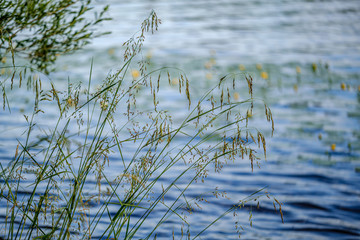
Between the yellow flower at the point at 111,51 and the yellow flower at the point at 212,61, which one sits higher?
the yellow flower at the point at 111,51

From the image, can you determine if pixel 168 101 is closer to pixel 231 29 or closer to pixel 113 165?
pixel 113 165

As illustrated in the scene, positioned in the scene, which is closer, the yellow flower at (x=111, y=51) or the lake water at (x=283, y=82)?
the lake water at (x=283, y=82)

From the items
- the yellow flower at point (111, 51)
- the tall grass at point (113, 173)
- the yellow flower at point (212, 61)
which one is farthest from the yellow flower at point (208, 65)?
the yellow flower at point (111, 51)

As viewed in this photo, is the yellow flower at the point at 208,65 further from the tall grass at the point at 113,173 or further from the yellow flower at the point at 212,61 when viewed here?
the tall grass at the point at 113,173

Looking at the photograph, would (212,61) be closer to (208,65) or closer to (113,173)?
(208,65)

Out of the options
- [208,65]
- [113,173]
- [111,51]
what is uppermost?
[111,51]

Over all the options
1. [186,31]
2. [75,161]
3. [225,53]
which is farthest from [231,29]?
[75,161]

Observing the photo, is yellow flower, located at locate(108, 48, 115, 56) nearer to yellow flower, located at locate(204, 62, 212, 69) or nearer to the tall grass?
yellow flower, located at locate(204, 62, 212, 69)

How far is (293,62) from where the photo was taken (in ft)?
27.8

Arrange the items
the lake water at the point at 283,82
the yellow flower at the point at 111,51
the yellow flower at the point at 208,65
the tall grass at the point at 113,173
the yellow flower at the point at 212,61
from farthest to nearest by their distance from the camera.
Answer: the yellow flower at the point at 111,51 < the yellow flower at the point at 212,61 < the yellow flower at the point at 208,65 < the lake water at the point at 283,82 < the tall grass at the point at 113,173

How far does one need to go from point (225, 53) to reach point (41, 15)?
18.9 feet

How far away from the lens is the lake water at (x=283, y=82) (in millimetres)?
3854

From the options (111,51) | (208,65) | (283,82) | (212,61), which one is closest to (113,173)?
(283,82)

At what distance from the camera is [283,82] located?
7.43 metres
